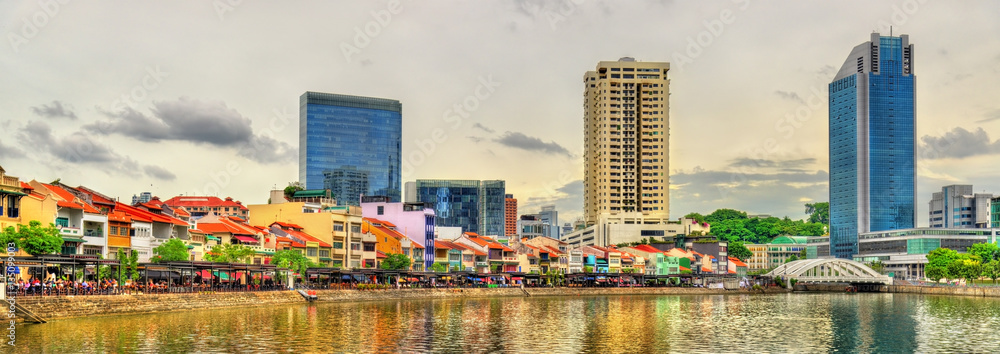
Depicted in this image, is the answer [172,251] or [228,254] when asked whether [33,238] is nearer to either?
[172,251]

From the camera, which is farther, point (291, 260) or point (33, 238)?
point (291, 260)

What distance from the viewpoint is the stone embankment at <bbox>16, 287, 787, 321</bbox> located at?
74.1 m

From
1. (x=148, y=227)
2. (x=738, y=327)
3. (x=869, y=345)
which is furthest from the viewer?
(x=148, y=227)

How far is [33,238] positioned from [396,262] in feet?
230

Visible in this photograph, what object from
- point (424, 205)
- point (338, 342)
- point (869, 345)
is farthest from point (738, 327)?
point (424, 205)

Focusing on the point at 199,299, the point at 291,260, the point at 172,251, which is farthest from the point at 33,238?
the point at 291,260

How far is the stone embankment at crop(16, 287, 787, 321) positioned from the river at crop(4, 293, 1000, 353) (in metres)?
1.74

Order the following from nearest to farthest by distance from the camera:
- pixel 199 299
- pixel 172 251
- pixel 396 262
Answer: pixel 199 299
pixel 172 251
pixel 396 262

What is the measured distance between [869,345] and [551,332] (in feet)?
72.1

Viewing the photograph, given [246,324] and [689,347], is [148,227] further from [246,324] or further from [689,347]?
[689,347]

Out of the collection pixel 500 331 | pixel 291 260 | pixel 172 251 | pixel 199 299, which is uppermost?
pixel 172 251

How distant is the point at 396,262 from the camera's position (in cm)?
14750

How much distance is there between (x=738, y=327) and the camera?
8431 centimetres

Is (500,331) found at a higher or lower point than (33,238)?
lower
